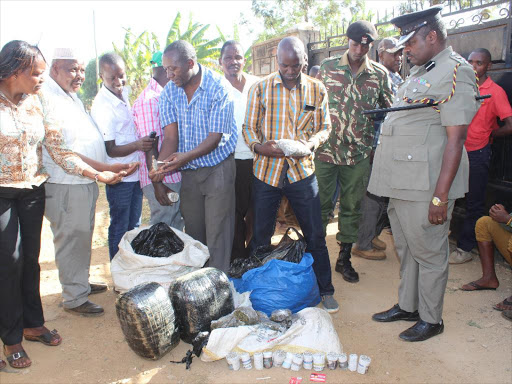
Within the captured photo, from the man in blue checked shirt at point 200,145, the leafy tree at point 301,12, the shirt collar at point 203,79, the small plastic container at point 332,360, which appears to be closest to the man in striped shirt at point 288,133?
the man in blue checked shirt at point 200,145

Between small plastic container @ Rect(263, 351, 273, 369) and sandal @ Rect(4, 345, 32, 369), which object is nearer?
small plastic container @ Rect(263, 351, 273, 369)

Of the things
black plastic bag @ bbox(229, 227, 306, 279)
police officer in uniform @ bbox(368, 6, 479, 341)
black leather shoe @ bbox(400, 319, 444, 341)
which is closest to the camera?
police officer in uniform @ bbox(368, 6, 479, 341)

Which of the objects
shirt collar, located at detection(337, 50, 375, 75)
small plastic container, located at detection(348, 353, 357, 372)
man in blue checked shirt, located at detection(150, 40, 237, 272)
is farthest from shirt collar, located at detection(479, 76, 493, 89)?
small plastic container, located at detection(348, 353, 357, 372)

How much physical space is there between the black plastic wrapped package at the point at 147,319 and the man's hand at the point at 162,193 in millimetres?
988

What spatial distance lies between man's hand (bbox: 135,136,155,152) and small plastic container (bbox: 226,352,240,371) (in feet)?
6.15

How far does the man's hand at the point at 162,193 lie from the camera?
3.65 m

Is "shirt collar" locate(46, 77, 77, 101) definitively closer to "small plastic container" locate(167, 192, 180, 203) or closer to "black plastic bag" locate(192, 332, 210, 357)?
"small plastic container" locate(167, 192, 180, 203)

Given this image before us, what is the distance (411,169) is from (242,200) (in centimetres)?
178

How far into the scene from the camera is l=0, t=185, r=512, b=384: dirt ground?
2.71m

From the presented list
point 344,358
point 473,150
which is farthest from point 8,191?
point 473,150

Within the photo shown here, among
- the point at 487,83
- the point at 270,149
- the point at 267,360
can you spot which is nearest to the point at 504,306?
the point at 267,360

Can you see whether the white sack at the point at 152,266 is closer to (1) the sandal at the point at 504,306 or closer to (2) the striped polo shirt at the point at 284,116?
(2) the striped polo shirt at the point at 284,116

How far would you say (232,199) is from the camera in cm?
361

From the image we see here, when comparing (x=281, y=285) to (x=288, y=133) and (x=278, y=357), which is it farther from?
(x=288, y=133)
